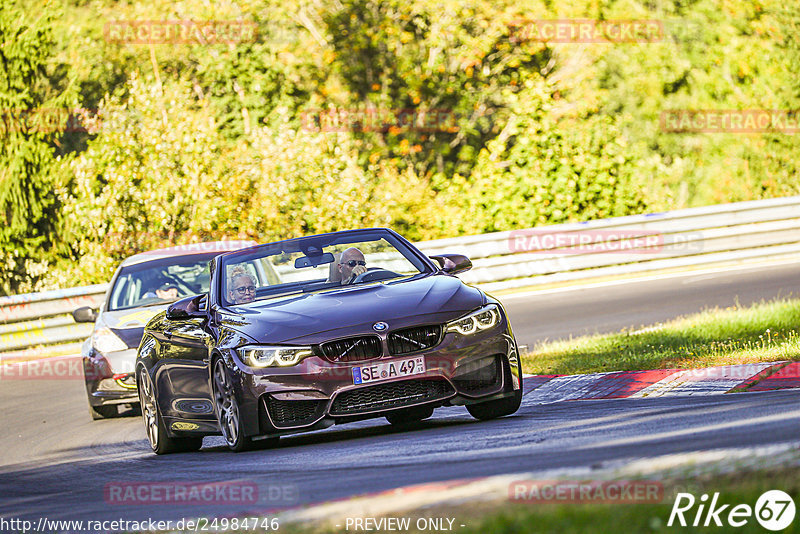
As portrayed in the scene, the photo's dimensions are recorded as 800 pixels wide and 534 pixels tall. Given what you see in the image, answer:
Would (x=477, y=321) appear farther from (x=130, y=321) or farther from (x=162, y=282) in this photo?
(x=162, y=282)

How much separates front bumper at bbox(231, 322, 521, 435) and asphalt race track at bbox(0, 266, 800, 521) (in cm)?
21

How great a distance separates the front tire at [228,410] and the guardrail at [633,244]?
12.4 m

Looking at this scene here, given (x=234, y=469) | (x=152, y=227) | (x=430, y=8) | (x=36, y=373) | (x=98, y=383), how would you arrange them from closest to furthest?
1. (x=234, y=469)
2. (x=98, y=383)
3. (x=36, y=373)
4. (x=152, y=227)
5. (x=430, y=8)

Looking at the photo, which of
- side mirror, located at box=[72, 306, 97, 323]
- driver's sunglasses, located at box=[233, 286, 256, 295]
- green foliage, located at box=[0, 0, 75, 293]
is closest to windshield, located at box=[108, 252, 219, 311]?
side mirror, located at box=[72, 306, 97, 323]

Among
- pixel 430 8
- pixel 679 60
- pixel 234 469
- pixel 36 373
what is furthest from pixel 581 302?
pixel 679 60

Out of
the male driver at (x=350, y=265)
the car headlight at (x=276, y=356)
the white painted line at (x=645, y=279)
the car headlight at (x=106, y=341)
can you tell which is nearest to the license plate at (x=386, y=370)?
the car headlight at (x=276, y=356)

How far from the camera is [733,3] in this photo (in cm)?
4134

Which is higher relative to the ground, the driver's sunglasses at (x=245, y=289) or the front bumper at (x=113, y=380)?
the driver's sunglasses at (x=245, y=289)

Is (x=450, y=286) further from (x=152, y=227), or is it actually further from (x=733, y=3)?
(x=733, y=3)

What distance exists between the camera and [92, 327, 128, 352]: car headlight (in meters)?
12.2

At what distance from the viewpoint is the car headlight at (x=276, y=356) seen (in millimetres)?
7664

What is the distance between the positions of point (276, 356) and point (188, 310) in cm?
152

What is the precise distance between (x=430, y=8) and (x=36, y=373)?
1790cm

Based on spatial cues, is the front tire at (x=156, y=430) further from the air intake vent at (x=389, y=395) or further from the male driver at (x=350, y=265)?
the air intake vent at (x=389, y=395)
